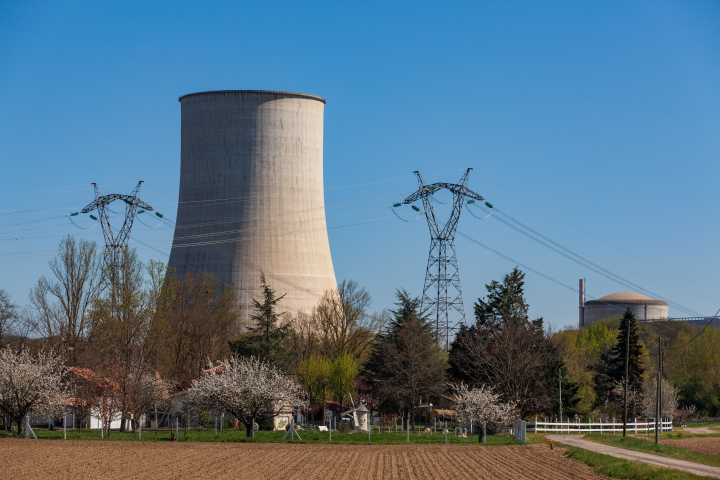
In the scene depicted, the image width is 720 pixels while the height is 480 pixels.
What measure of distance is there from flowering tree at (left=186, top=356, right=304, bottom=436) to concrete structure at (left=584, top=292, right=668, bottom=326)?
233 ft

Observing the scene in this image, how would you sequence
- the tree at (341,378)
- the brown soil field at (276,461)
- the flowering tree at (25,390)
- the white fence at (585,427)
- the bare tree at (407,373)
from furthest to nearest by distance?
1. the tree at (341,378)
2. the bare tree at (407,373)
3. the white fence at (585,427)
4. the flowering tree at (25,390)
5. the brown soil field at (276,461)

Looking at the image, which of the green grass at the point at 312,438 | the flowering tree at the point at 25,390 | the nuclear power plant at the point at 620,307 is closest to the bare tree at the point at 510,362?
the green grass at the point at 312,438

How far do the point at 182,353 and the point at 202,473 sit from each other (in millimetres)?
28038

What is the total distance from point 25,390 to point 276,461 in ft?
43.8

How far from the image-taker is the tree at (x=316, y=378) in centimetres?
4362

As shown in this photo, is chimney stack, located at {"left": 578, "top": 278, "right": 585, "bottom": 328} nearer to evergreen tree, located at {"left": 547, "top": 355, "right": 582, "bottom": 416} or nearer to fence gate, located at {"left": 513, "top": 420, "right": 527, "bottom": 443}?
evergreen tree, located at {"left": 547, "top": 355, "right": 582, "bottom": 416}

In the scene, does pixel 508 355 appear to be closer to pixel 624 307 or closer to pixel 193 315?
pixel 193 315

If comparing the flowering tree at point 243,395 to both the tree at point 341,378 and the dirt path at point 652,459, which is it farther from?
the tree at point 341,378

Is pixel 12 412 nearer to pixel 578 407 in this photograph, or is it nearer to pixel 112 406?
pixel 112 406

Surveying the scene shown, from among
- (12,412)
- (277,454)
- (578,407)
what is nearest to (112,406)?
(12,412)

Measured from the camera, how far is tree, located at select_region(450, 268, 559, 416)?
36500 millimetres

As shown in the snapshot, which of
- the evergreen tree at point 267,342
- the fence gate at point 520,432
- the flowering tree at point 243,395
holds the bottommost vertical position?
the fence gate at point 520,432

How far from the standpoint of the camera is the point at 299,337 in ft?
171

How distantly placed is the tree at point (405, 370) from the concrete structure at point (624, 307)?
57949 mm
